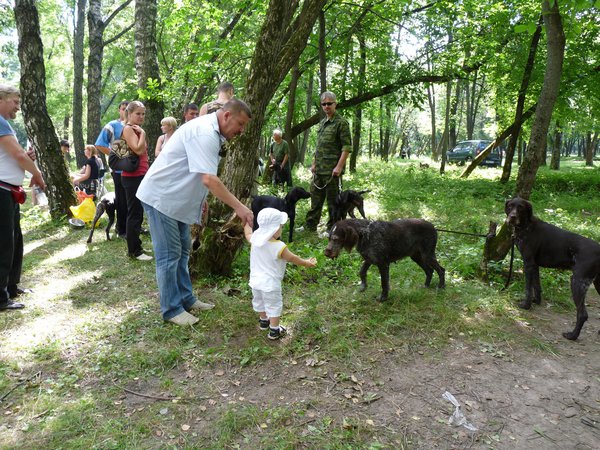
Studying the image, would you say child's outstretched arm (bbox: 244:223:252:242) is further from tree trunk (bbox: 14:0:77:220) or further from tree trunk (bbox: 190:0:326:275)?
tree trunk (bbox: 14:0:77:220)

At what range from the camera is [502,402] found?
10.6 ft

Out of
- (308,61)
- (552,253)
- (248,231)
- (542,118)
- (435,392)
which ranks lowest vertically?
(435,392)

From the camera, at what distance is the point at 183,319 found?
430 cm

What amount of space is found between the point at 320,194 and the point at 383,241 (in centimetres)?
334

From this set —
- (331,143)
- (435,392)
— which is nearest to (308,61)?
(331,143)

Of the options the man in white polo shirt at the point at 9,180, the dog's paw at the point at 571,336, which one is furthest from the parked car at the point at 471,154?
the man in white polo shirt at the point at 9,180

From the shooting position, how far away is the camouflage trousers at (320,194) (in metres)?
7.80

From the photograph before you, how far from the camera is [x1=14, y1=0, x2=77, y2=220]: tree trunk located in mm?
8141

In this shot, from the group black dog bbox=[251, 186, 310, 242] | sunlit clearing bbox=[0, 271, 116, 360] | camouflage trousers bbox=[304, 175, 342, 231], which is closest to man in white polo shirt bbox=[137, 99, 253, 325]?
sunlit clearing bbox=[0, 271, 116, 360]

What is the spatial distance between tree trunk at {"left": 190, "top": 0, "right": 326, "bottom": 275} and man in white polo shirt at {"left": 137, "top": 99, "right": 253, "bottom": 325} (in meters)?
0.82

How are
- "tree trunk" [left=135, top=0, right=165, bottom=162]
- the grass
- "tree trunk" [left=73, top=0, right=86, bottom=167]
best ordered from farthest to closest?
"tree trunk" [left=73, top=0, right=86, bottom=167] < "tree trunk" [left=135, top=0, right=165, bottom=162] < the grass

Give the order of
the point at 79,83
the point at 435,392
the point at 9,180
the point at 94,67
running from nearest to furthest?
the point at 435,392 < the point at 9,180 < the point at 94,67 < the point at 79,83

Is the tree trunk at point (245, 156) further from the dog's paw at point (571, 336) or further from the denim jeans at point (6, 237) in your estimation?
the dog's paw at point (571, 336)

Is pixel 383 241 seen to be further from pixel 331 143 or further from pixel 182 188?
pixel 331 143
